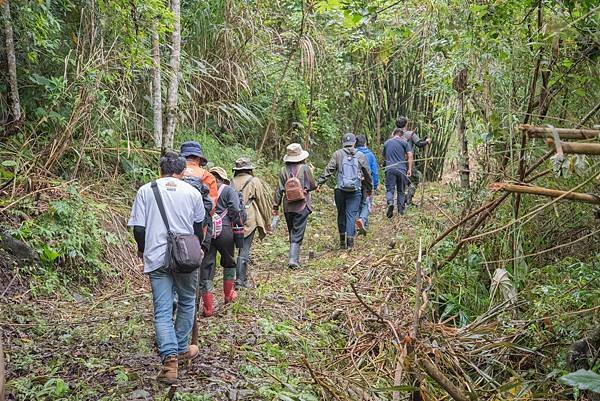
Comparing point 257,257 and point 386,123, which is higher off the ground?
point 386,123

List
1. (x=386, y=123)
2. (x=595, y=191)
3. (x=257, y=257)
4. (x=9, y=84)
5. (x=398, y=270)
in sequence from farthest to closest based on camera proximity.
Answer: (x=386, y=123) < (x=257, y=257) < (x=9, y=84) < (x=398, y=270) < (x=595, y=191)

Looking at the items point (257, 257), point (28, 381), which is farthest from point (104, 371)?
point (257, 257)

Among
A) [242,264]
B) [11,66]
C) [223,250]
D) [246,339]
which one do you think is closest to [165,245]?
[246,339]

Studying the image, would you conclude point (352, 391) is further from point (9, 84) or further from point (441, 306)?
point (9, 84)

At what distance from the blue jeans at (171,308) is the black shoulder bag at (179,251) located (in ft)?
0.38

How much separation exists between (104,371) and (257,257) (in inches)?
197

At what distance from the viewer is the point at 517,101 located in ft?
20.0

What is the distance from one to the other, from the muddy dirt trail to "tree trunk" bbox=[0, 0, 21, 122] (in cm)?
281

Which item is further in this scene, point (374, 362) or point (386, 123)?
point (386, 123)

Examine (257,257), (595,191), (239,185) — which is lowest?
(257,257)

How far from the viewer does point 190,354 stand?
5535mm

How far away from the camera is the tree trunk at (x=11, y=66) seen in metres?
7.98

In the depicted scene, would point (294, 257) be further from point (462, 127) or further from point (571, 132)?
point (571, 132)

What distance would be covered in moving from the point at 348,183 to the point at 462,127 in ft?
6.79
